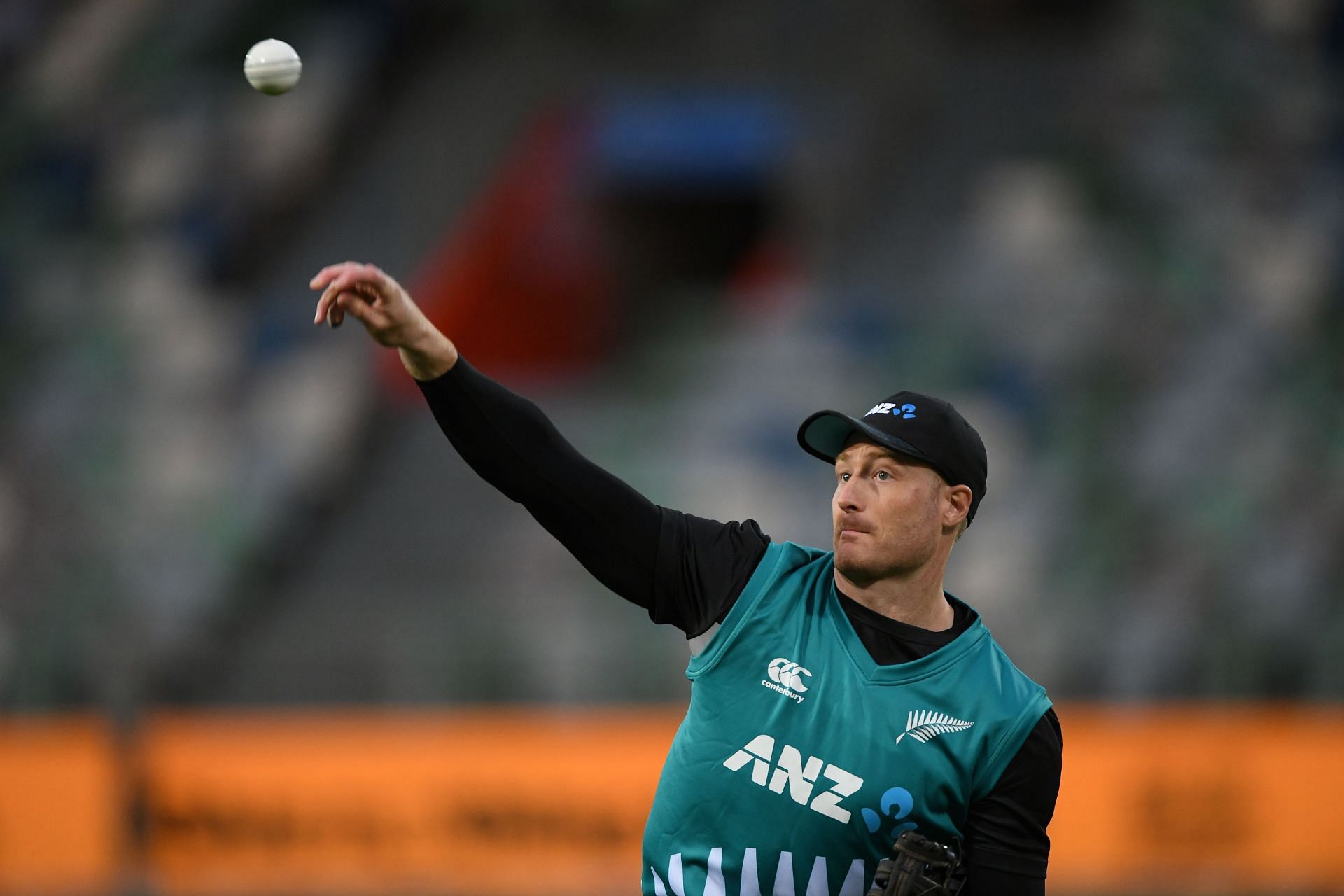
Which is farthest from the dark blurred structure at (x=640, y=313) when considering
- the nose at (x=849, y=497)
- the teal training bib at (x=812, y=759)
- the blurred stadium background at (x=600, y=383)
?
the nose at (x=849, y=497)

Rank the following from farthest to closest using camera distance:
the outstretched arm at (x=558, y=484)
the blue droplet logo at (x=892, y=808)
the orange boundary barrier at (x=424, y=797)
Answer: the orange boundary barrier at (x=424, y=797) < the blue droplet logo at (x=892, y=808) < the outstretched arm at (x=558, y=484)

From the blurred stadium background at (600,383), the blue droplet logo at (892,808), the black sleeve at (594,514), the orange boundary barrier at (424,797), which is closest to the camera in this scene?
the black sleeve at (594,514)

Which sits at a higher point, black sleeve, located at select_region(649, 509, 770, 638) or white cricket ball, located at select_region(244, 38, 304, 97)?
white cricket ball, located at select_region(244, 38, 304, 97)

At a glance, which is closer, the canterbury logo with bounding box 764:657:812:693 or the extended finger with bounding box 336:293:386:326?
the extended finger with bounding box 336:293:386:326

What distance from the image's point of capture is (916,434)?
4180 mm

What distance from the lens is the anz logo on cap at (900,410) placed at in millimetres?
4203

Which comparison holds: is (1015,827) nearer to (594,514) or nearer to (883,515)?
(883,515)

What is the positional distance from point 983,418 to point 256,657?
571cm

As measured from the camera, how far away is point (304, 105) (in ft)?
64.6

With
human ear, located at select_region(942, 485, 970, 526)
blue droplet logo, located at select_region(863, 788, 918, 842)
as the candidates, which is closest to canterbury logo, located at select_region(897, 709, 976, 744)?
blue droplet logo, located at select_region(863, 788, 918, 842)

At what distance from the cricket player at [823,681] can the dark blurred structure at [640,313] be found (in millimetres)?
7424

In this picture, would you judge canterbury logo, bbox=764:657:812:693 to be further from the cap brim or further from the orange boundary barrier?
the orange boundary barrier

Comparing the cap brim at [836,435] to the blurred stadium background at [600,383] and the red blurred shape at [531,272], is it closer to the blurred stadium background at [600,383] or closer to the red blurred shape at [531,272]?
the blurred stadium background at [600,383]

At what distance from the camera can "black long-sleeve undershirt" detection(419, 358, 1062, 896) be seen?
3.95m
